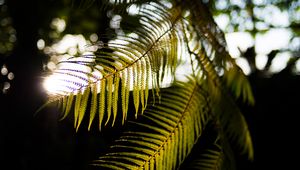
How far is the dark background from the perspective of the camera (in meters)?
3.11

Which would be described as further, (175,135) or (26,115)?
(26,115)

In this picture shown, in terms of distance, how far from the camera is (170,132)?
0.64 metres

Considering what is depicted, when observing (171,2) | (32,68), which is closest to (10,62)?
(32,68)

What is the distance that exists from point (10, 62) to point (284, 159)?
4.74 m

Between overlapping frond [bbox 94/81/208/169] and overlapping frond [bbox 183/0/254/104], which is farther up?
overlapping frond [bbox 183/0/254/104]

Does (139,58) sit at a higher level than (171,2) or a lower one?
lower

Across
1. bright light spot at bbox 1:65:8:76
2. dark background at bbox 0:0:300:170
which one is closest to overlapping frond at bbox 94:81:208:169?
dark background at bbox 0:0:300:170

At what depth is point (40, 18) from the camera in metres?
6.50

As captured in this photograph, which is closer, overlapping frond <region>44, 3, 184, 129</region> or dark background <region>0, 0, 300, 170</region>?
overlapping frond <region>44, 3, 184, 129</region>

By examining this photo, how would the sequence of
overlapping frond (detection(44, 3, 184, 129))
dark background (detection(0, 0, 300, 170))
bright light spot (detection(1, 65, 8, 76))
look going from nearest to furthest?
overlapping frond (detection(44, 3, 184, 129)) < dark background (detection(0, 0, 300, 170)) < bright light spot (detection(1, 65, 8, 76))

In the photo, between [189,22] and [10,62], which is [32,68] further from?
[189,22]

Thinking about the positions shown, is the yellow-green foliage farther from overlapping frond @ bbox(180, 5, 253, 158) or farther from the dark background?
the dark background

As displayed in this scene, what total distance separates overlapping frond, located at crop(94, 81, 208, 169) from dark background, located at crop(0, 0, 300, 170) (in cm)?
46

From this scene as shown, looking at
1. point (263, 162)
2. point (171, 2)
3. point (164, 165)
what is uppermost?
point (171, 2)
